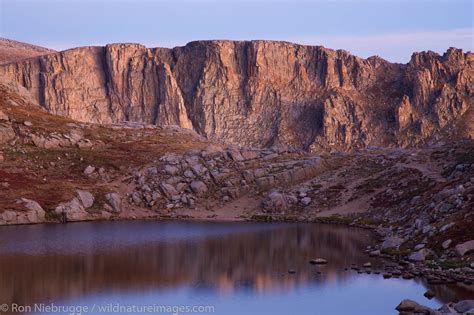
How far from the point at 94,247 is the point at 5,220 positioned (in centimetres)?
2643

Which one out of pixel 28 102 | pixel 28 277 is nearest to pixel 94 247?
pixel 28 277

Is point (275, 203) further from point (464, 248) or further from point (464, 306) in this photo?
point (464, 306)

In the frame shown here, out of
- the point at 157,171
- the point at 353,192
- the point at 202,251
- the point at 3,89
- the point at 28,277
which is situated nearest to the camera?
the point at 28,277

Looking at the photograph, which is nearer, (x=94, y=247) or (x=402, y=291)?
(x=402, y=291)

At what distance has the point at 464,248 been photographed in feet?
204

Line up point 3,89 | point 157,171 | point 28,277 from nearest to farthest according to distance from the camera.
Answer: point 28,277 → point 157,171 → point 3,89

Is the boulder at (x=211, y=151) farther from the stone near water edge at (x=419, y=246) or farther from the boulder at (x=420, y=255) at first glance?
the boulder at (x=420, y=255)

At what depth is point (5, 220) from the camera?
101562 millimetres

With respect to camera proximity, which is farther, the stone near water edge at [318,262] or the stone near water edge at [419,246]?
the stone near water edge at [318,262]

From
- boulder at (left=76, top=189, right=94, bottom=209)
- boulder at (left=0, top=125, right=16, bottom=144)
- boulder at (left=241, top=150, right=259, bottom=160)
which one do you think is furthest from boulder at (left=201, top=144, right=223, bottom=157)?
boulder at (left=0, top=125, right=16, bottom=144)

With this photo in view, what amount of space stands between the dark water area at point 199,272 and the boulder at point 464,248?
563 centimetres

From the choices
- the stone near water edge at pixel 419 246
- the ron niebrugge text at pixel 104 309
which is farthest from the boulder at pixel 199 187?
the ron niebrugge text at pixel 104 309

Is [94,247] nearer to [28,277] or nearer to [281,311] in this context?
[28,277]

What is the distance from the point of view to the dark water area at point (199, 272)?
54312 millimetres
